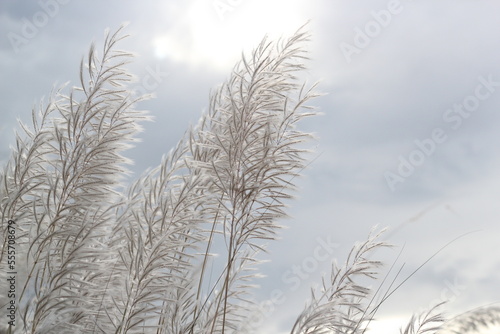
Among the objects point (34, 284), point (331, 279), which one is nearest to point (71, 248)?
point (34, 284)

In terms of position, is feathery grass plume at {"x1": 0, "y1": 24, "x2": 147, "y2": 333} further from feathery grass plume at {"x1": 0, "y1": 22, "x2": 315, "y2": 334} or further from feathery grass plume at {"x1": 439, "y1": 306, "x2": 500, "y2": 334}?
feathery grass plume at {"x1": 439, "y1": 306, "x2": 500, "y2": 334}

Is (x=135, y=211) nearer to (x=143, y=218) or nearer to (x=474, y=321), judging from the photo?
(x=143, y=218)

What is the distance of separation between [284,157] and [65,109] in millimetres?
1405

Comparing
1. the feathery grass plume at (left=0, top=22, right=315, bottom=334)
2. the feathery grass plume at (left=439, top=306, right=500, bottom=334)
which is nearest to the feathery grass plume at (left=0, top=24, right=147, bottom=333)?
the feathery grass plume at (left=0, top=22, right=315, bottom=334)

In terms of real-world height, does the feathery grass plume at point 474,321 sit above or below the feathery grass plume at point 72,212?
below

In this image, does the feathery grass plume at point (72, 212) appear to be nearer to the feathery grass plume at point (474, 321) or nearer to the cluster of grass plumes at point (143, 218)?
the cluster of grass plumes at point (143, 218)

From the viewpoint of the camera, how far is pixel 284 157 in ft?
9.15

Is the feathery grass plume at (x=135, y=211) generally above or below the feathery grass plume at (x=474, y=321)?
above

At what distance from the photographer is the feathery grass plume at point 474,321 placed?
2.65m

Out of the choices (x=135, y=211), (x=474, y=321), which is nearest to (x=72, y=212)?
(x=135, y=211)

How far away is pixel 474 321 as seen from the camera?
106 inches

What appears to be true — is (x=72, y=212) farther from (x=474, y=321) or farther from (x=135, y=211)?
(x=474, y=321)

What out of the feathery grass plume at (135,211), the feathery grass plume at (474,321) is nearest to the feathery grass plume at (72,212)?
the feathery grass plume at (135,211)

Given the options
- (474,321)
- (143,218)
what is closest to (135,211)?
(143,218)
